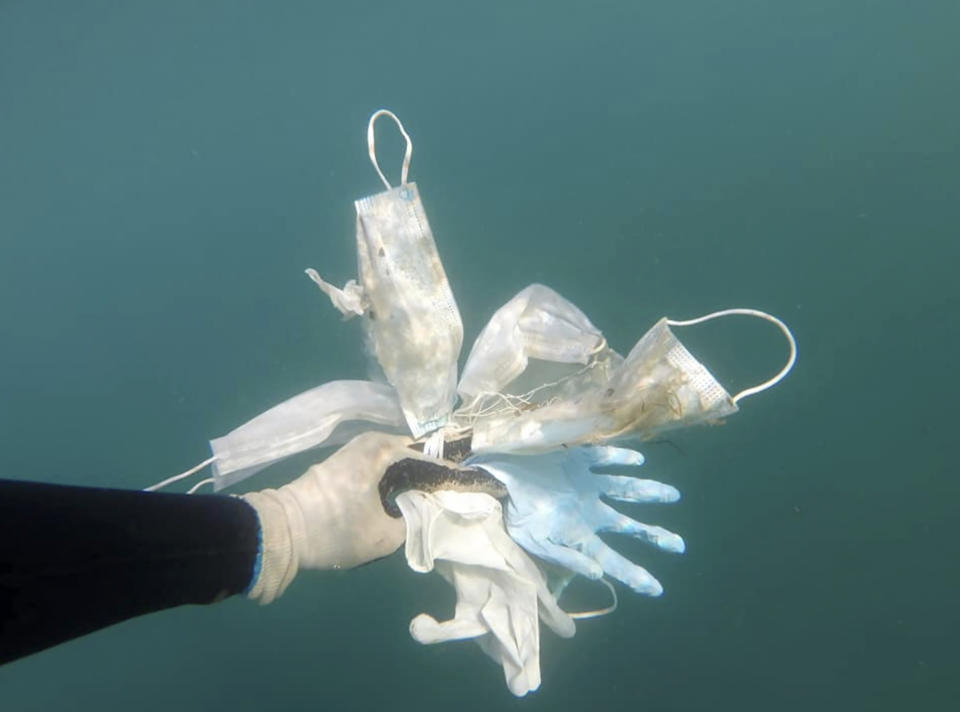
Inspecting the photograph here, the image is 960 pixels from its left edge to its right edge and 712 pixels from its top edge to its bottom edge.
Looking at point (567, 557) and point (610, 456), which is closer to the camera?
point (567, 557)

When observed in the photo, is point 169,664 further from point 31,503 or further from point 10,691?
point 31,503

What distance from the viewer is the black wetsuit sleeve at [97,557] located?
113 cm

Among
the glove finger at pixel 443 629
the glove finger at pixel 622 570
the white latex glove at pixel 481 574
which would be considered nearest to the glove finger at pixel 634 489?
the glove finger at pixel 622 570

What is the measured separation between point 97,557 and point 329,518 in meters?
0.78

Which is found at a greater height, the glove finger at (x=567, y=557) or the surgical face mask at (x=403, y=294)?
the surgical face mask at (x=403, y=294)

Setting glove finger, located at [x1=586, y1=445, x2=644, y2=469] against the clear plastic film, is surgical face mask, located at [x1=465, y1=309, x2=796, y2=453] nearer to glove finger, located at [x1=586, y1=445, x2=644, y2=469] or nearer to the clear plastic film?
glove finger, located at [x1=586, y1=445, x2=644, y2=469]

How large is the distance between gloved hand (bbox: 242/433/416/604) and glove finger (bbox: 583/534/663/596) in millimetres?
710

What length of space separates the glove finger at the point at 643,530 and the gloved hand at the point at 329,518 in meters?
0.76

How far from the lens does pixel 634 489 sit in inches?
91.0

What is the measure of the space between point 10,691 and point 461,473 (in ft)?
34.3

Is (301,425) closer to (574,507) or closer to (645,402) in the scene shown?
(574,507)

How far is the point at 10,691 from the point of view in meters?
8.88

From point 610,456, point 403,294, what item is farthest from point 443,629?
point 403,294

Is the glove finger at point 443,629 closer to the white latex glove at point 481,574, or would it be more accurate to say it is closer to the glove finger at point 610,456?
the white latex glove at point 481,574
